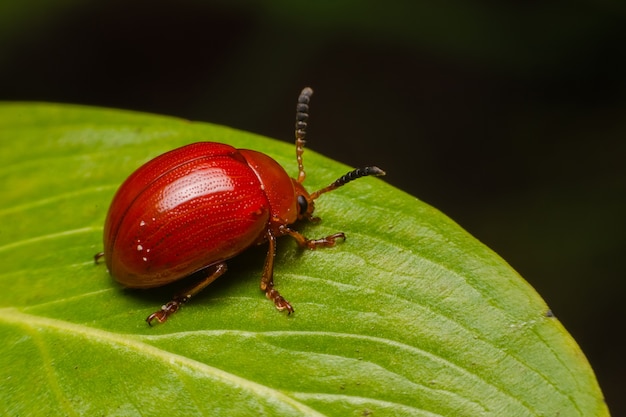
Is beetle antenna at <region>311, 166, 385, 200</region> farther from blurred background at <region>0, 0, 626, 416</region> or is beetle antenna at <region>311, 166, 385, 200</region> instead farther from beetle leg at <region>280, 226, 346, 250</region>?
blurred background at <region>0, 0, 626, 416</region>

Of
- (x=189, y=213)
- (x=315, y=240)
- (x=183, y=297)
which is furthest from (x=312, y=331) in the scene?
(x=189, y=213)

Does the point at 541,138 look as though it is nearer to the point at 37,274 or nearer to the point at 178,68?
the point at 178,68

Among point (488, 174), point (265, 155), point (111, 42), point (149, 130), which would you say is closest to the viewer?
point (265, 155)

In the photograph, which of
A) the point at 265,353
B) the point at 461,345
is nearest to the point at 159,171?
the point at 265,353

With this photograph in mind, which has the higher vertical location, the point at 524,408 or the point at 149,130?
the point at 149,130

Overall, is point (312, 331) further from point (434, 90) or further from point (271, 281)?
point (434, 90)

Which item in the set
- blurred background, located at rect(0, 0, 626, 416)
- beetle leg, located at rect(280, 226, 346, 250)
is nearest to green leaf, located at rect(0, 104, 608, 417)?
beetle leg, located at rect(280, 226, 346, 250)

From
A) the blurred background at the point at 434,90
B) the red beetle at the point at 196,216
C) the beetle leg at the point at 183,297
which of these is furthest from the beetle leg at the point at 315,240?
the blurred background at the point at 434,90
